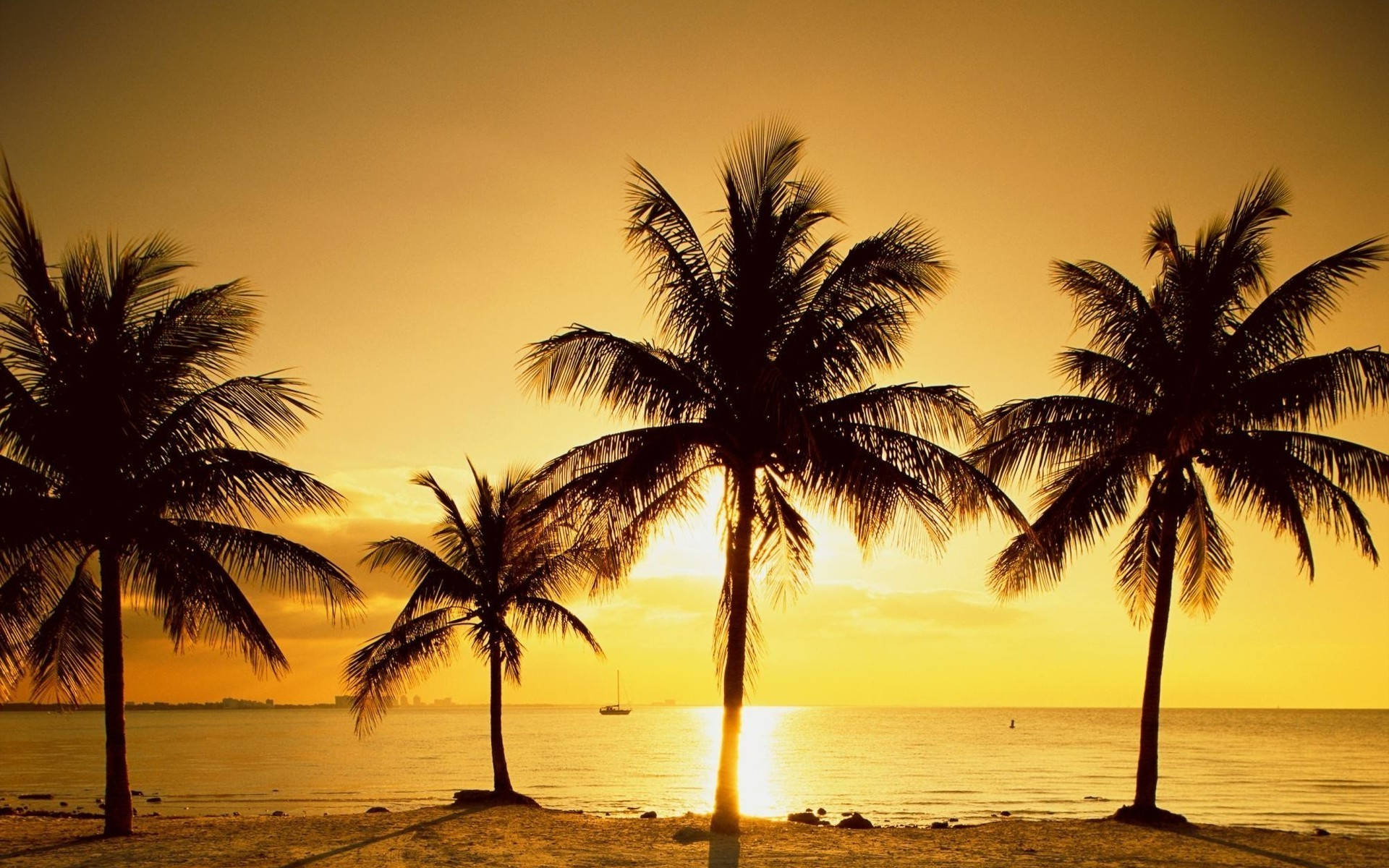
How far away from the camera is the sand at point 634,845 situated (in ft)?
38.1

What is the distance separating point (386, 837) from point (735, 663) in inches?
230

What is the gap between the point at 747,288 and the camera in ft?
45.0

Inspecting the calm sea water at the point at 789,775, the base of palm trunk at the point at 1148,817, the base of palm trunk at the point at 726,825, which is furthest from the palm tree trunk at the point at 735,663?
the calm sea water at the point at 789,775

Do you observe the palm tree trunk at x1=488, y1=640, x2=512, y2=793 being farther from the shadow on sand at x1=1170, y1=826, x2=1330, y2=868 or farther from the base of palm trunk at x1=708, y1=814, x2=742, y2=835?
the shadow on sand at x1=1170, y1=826, x2=1330, y2=868

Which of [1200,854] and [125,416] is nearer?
[1200,854]

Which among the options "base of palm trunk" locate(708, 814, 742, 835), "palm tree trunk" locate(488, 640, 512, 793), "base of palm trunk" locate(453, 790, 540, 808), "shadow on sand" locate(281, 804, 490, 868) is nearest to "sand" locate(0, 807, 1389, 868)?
"shadow on sand" locate(281, 804, 490, 868)

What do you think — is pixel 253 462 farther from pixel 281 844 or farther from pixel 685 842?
pixel 685 842

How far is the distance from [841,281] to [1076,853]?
8432 mm

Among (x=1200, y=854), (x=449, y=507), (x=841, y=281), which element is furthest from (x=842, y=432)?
(x=449, y=507)

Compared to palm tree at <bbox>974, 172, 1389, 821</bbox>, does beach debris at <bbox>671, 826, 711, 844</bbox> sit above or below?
below

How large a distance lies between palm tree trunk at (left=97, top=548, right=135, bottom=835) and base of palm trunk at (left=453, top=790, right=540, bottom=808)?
22.8ft

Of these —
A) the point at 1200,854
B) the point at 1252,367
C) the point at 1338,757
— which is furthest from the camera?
the point at 1338,757

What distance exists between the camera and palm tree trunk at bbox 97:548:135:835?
527 inches

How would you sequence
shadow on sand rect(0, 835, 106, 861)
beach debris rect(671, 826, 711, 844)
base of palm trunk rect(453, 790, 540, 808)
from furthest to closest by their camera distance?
base of palm trunk rect(453, 790, 540, 808)
beach debris rect(671, 826, 711, 844)
shadow on sand rect(0, 835, 106, 861)
